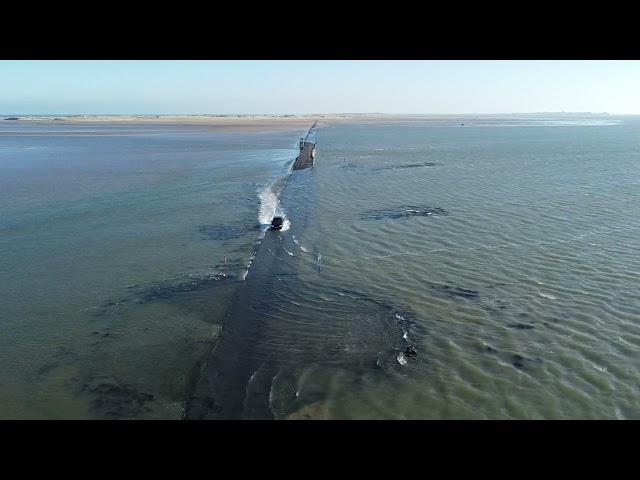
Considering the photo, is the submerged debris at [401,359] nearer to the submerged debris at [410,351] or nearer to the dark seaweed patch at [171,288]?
the submerged debris at [410,351]

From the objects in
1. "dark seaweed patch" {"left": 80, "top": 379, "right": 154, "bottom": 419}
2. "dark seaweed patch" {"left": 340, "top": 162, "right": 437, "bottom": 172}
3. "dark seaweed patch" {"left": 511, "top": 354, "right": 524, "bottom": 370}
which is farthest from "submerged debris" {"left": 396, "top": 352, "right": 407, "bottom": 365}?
"dark seaweed patch" {"left": 340, "top": 162, "right": 437, "bottom": 172}

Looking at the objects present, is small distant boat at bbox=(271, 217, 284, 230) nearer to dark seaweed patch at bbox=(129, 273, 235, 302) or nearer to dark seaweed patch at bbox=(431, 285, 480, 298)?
dark seaweed patch at bbox=(129, 273, 235, 302)

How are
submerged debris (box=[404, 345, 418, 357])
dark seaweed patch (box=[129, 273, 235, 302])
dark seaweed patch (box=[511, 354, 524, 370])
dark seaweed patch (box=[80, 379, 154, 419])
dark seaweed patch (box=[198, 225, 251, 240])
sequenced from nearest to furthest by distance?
dark seaweed patch (box=[80, 379, 154, 419]), dark seaweed patch (box=[511, 354, 524, 370]), submerged debris (box=[404, 345, 418, 357]), dark seaweed patch (box=[129, 273, 235, 302]), dark seaweed patch (box=[198, 225, 251, 240])

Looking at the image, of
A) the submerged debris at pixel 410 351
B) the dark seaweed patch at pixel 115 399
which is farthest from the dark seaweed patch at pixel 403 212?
the dark seaweed patch at pixel 115 399

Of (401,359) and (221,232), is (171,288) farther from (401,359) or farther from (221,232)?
(401,359)
